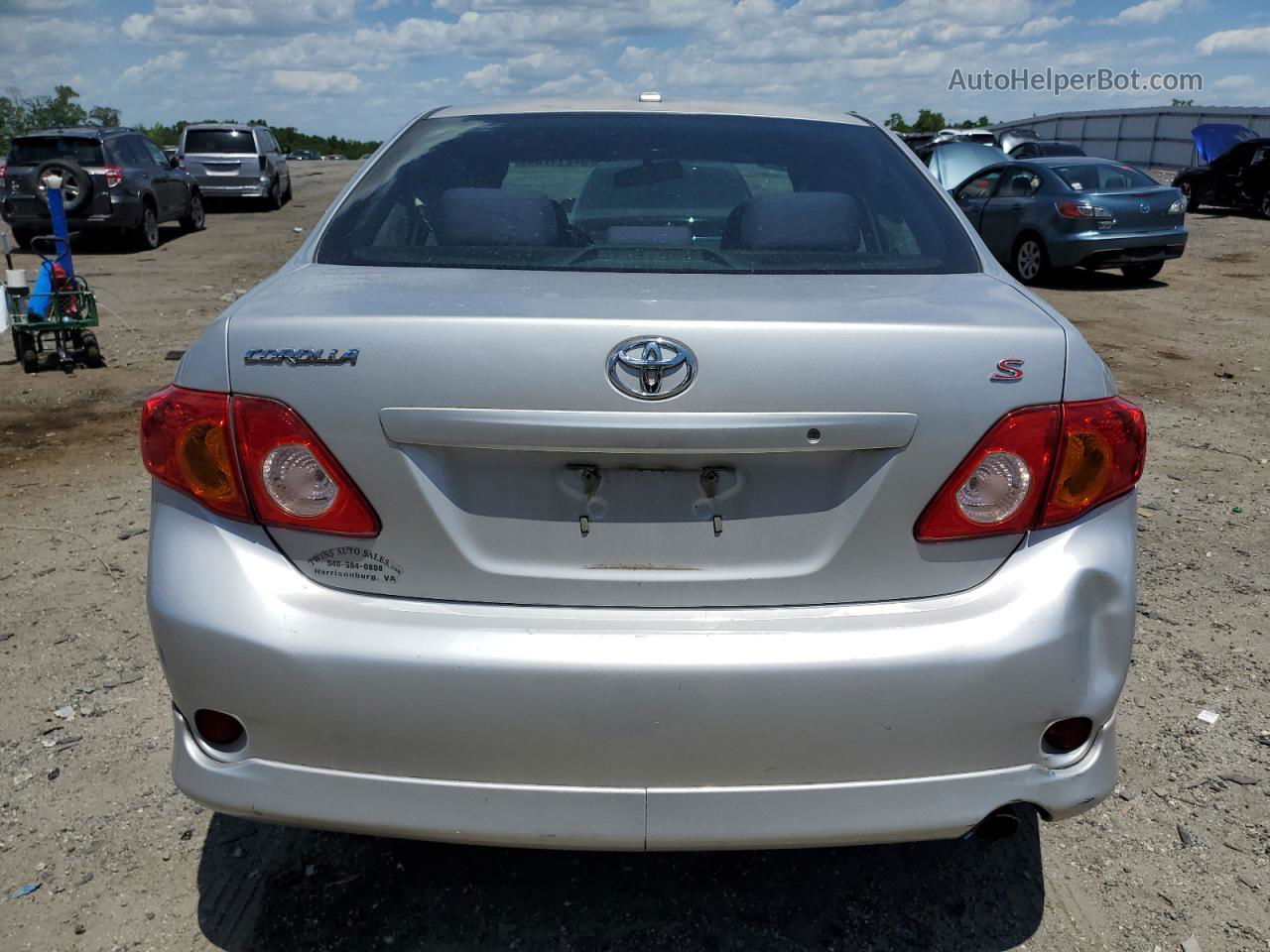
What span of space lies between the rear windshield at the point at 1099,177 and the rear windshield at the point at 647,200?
11394 mm

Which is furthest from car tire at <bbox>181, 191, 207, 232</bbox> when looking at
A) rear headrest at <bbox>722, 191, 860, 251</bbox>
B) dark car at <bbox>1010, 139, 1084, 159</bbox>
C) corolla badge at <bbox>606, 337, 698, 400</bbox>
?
Answer: corolla badge at <bbox>606, 337, 698, 400</bbox>

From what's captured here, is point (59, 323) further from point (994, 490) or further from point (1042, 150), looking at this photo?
point (1042, 150)

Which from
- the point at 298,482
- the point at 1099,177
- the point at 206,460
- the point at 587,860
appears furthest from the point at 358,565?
the point at 1099,177

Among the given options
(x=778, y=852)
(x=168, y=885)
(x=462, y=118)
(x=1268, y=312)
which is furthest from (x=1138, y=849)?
(x=1268, y=312)

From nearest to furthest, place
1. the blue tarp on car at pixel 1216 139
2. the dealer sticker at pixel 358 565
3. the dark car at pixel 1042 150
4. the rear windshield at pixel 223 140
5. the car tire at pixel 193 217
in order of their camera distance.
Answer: the dealer sticker at pixel 358 565
the car tire at pixel 193 217
the rear windshield at pixel 223 140
the dark car at pixel 1042 150
the blue tarp on car at pixel 1216 139

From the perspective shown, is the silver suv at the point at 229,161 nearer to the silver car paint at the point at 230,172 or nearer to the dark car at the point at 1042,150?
the silver car paint at the point at 230,172

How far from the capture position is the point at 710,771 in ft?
6.68

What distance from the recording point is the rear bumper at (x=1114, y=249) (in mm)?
13086

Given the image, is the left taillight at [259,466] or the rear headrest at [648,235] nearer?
the left taillight at [259,466]

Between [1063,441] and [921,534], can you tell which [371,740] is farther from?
[1063,441]

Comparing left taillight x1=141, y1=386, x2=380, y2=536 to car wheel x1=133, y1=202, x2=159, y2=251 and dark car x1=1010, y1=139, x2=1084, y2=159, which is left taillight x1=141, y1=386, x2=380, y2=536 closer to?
car wheel x1=133, y1=202, x2=159, y2=251

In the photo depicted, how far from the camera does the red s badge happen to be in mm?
2045

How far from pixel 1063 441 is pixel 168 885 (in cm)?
217

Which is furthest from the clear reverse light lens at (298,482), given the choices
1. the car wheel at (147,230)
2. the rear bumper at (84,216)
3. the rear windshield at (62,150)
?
the car wheel at (147,230)
